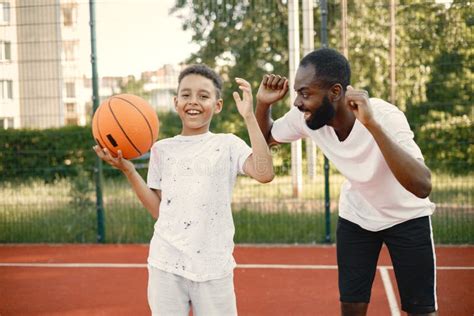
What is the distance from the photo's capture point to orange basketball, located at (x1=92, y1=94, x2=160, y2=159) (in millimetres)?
3191

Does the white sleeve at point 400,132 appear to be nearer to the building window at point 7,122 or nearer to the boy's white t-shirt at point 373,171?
the boy's white t-shirt at point 373,171

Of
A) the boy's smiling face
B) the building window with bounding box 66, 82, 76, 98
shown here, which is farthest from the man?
the building window with bounding box 66, 82, 76, 98

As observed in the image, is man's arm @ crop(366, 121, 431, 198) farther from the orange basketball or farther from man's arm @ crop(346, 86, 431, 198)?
the orange basketball

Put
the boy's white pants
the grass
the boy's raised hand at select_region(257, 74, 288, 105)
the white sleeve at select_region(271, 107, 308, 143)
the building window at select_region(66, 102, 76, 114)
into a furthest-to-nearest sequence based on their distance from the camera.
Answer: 1. the building window at select_region(66, 102, 76, 114)
2. the grass
3. the white sleeve at select_region(271, 107, 308, 143)
4. the boy's raised hand at select_region(257, 74, 288, 105)
5. the boy's white pants

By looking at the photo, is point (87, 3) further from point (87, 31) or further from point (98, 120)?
point (98, 120)

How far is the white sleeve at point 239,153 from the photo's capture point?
2930mm

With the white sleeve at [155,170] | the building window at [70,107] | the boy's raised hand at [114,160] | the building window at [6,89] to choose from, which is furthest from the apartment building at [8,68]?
the white sleeve at [155,170]

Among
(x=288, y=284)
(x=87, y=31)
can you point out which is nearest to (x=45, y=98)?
(x=87, y=31)

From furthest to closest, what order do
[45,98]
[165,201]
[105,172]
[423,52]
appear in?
[105,172] < [45,98] < [423,52] < [165,201]

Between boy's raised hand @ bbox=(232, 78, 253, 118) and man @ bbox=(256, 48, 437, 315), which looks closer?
boy's raised hand @ bbox=(232, 78, 253, 118)

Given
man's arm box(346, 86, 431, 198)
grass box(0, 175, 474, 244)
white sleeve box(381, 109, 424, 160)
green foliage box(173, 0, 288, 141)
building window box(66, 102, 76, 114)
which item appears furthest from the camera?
building window box(66, 102, 76, 114)

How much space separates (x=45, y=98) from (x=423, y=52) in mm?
4091

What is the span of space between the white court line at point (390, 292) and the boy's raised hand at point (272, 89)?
90.6 inches

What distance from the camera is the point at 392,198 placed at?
315 cm
